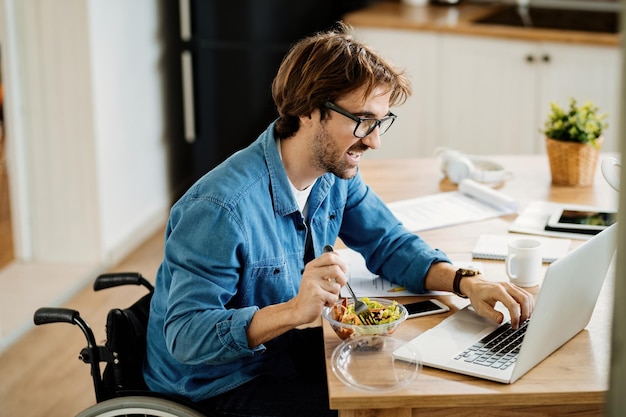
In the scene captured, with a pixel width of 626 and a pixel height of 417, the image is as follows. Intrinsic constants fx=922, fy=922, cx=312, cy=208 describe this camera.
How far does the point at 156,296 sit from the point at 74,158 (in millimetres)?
2101

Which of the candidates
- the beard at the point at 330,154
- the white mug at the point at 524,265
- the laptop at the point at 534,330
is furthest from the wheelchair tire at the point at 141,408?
the white mug at the point at 524,265

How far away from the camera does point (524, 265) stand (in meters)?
1.96

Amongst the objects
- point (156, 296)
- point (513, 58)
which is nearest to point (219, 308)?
point (156, 296)

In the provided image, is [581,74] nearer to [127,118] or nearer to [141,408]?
[127,118]

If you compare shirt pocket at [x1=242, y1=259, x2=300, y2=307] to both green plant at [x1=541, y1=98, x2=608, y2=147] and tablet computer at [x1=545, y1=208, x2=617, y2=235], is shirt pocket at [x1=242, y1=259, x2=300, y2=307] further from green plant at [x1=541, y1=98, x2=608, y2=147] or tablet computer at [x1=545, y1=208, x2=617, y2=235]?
green plant at [x1=541, y1=98, x2=608, y2=147]

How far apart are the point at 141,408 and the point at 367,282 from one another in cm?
57

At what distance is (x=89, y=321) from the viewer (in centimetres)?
351

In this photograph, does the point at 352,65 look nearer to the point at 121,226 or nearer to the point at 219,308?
the point at 219,308

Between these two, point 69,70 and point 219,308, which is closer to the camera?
point 219,308

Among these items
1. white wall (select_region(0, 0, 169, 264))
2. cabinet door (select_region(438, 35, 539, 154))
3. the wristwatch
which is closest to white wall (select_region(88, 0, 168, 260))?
white wall (select_region(0, 0, 169, 264))

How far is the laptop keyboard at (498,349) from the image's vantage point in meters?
1.60

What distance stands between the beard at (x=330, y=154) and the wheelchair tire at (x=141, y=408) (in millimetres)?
557

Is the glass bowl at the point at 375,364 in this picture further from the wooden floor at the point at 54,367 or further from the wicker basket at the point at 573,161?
the wooden floor at the point at 54,367

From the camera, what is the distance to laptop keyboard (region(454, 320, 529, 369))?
1600 millimetres
